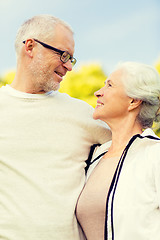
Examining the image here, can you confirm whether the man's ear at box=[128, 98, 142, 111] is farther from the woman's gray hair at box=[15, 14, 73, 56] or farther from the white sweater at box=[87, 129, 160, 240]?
the woman's gray hair at box=[15, 14, 73, 56]

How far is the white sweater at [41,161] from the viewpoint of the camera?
2.76 m

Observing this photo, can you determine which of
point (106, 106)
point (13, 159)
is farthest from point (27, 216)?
point (106, 106)

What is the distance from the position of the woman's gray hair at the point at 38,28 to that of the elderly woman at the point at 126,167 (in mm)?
659

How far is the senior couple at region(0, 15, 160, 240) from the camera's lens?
253 cm

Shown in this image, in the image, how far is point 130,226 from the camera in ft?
8.04

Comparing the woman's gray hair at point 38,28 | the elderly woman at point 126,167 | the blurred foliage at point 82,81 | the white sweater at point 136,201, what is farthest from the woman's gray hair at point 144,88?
the blurred foliage at point 82,81

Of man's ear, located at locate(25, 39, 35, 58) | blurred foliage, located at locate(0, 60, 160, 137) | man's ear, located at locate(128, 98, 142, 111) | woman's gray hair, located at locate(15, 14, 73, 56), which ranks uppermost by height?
woman's gray hair, located at locate(15, 14, 73, 56)

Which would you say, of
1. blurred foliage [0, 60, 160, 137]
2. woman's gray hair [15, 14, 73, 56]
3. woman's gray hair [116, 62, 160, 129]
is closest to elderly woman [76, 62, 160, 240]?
woman's gray hair [116, 62, 160, 129]

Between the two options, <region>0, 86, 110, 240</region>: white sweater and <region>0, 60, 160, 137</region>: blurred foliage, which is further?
<region>0, 60, 160, 137</region>: blurred foliage

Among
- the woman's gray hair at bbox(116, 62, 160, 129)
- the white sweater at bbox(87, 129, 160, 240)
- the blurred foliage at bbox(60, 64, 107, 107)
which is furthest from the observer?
the blurred foliage at bbox(60, 64, 107, 107)

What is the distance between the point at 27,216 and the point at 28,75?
1.17 m

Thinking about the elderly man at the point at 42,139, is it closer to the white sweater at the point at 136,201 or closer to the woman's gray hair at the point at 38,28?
the woman's gray hair at the point at 38,28

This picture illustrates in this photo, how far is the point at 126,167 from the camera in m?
2.66

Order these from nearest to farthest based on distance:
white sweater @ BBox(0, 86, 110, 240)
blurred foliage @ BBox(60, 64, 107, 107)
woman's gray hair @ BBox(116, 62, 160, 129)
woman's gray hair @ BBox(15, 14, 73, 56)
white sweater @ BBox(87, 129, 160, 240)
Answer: white sweater @ BBox(87, 129, 160, 240)
white sweater @ BBox(0, 86, 110, 240)
woman's gray hair @ BBox(116, 62, 160, 129)
woman's gray hair @ BBox(15, 14, 73, 56)
blurred foliage @ BBox(60, 64, 107, 107)
